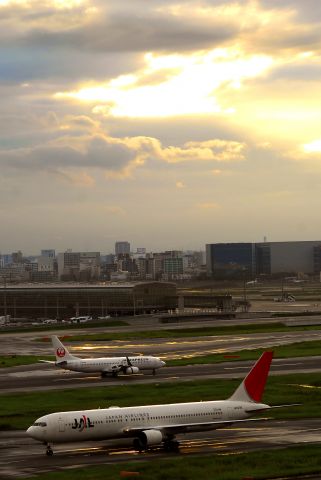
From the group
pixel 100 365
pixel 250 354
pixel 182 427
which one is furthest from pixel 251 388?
pixel 250 354

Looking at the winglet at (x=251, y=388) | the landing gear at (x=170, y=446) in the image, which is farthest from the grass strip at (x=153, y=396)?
the landing gear at (x=170, y=446)

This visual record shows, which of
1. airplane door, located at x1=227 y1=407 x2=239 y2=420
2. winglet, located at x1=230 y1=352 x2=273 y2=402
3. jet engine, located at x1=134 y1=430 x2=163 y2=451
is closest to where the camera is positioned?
jet engine, located at x1=134 y1=430 x2=163 y2=451

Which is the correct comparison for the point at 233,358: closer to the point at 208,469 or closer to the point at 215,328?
the point at 215,328

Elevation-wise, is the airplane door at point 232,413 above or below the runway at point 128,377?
above

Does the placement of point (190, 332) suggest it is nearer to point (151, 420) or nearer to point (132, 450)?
point (132, 450)

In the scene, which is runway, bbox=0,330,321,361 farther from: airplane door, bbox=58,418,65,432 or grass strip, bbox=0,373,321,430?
airplane door, bbox=58,418,65,432

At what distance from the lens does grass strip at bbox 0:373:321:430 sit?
282ft

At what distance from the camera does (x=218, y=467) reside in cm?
5897

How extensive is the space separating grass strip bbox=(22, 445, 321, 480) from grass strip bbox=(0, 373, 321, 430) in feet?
65.0

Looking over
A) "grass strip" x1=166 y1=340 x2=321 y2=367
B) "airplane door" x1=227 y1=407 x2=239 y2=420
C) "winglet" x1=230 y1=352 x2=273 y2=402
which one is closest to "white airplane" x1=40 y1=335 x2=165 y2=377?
"grass strip" x1=166 y1=340 x2=321 y2=367

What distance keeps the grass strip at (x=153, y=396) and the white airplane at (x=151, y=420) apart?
44.4 ft

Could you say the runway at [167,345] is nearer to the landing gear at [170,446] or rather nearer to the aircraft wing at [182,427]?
the aircraft wing at [182,427]

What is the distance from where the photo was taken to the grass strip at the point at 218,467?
56.7 metres

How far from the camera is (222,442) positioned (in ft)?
231
